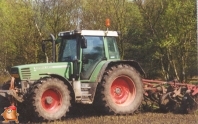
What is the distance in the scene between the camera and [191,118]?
7734 millimetres

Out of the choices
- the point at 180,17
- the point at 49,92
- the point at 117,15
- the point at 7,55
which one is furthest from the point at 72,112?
the point at 7,55

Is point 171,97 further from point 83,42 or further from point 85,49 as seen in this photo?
point 83,42

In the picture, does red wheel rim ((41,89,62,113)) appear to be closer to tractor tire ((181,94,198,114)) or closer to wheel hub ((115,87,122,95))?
wheel hub ((115,87,122,95))

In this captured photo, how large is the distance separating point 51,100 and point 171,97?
9.80 ft

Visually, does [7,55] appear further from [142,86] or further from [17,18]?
[142,86]

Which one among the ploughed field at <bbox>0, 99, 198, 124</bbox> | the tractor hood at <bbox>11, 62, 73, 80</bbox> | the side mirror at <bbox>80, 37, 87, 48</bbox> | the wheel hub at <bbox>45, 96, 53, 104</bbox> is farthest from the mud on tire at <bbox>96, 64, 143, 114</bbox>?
the wheel hub at <bbox>45, 96, 53, 104</bbox>

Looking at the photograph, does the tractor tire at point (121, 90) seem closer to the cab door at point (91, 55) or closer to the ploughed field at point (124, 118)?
the ploughed field at point (124, 118)

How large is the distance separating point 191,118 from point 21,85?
3.66m

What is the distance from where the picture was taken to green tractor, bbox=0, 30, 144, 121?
734 cm

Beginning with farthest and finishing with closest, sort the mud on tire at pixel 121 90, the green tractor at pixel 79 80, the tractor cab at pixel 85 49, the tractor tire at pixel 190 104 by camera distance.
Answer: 1. the tractor tire at pixel 190 104
2. the tractor cab at pixel 85 49
3. the mud on tire at pixel 121 90
4. the green tractor at pixel 79 80

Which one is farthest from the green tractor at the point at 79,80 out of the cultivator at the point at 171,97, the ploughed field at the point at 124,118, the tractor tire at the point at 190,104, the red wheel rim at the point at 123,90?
the tractor tire at the point at 190,104

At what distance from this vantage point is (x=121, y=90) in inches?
340

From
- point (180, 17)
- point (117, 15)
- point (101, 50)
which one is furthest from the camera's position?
point (117, 15)

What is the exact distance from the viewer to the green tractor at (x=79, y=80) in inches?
289
